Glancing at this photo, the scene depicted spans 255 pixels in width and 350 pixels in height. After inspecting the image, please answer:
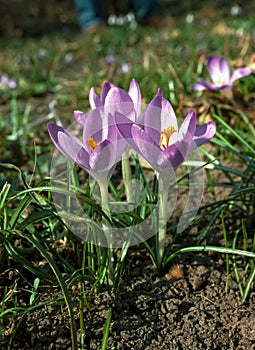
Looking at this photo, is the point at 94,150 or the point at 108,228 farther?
the point at 108,228

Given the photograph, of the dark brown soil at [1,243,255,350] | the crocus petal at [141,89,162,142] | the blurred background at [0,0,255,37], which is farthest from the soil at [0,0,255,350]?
the blurred background at [0,0,255,37]

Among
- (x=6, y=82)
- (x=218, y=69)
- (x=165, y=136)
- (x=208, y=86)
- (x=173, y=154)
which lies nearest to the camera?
(x=173, y=154)

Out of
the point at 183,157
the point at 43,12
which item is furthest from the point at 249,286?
the point at 43,12

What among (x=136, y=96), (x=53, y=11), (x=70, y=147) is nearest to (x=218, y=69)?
(x=136, y=96)

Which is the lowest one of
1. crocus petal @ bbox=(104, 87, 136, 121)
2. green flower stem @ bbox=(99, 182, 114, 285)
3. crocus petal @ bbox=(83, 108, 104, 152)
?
green flower stem @ bbox=(99, 182, 114, 285)

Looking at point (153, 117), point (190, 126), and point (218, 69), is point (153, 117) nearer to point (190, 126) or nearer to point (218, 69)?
point (190, 126)

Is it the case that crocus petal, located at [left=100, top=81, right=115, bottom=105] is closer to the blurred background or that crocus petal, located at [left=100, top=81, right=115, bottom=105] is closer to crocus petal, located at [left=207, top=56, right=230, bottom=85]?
crocus petal, located at [left=207, top=56, right=230, bottom=85]

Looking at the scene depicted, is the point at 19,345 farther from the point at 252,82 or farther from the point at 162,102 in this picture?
the point at 252,82

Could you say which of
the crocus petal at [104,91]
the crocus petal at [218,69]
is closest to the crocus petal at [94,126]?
the crocus petal at [104,91]
